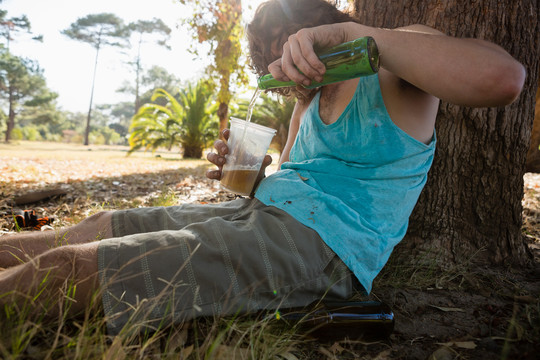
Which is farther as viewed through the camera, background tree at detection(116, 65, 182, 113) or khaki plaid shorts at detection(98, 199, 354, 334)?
background tree at detection(116, 65, 182, 113)

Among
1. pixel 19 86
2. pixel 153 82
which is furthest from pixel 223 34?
pixel 153 82

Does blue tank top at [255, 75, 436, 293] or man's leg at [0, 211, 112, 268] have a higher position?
blue tank top at [255, 75, 436, 293]

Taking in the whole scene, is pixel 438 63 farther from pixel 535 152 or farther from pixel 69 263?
pixel 535 152

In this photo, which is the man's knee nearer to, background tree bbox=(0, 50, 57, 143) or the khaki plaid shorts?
the khaki plaid shorts

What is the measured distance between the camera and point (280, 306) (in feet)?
4.31

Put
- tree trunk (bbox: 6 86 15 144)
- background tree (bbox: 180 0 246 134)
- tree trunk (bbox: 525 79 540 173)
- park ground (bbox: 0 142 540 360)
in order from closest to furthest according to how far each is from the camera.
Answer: park ground (bbox: 0 142 540 360) < tree trunk (bbox: 525 79 540 173) < background tree (bbox: 180 0 246 134) < tree trunk (bbox: 6 86 15 144)

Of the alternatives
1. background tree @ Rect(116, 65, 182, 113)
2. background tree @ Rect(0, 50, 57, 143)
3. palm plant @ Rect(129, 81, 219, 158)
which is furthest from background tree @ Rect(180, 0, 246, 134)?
background tree @ Rect(116, 65, 182, 113)

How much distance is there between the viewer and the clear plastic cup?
1.64 m

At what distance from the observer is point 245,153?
168 cm

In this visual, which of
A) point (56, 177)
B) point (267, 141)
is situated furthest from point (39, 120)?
point (267, 141)

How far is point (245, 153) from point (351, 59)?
736mm

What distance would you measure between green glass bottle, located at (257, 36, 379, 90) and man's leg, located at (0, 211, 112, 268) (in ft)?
4.31

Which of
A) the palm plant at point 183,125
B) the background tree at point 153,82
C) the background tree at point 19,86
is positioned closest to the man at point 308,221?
the palm plant at point 183,125

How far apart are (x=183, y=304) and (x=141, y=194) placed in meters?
3.53
